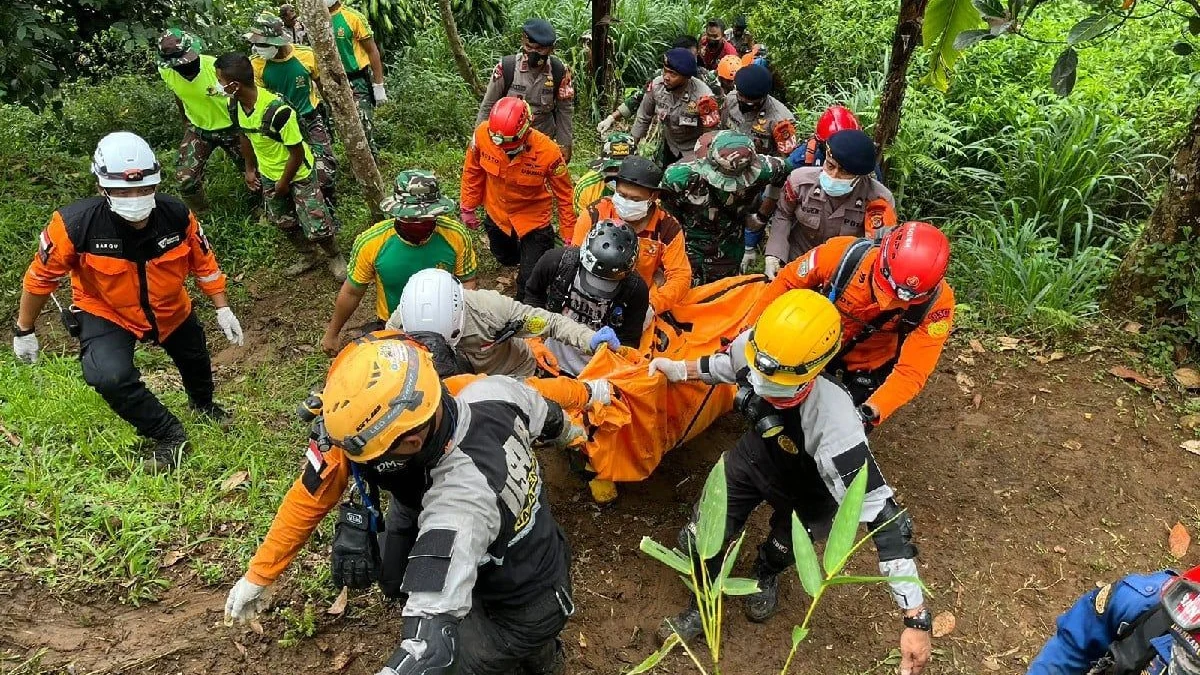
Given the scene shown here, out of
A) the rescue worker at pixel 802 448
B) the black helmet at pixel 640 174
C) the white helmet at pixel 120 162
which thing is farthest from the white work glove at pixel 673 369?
the white helmet at pixel 120 162

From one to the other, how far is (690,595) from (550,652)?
39.8 inches

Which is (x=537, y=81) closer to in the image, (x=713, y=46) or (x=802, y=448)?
(x=713, y=46)

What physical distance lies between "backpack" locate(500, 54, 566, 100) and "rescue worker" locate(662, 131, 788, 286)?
1.99m

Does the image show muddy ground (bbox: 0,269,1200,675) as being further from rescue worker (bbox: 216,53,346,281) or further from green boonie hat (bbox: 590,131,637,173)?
rescue worker (bbox: 216,53,346,281)

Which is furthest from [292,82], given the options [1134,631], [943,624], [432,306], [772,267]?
[1134,631]

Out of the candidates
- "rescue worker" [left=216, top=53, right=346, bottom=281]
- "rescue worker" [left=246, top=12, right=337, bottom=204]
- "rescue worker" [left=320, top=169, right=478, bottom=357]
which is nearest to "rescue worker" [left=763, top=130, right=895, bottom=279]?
"rescue worker" [left=320, top=169, right=478, bottom=357]

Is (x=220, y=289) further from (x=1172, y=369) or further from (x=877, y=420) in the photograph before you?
(x=1172, y=369)

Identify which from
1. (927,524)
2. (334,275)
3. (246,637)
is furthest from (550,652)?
(334,275)

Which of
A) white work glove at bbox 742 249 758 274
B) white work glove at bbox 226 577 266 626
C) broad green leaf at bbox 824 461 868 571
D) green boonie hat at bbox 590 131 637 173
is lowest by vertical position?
white work glove at bbox 742 249 758 274

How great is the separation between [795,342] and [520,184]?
305 cm

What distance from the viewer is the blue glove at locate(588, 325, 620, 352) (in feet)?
13.0

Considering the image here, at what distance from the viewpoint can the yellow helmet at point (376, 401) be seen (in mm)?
2186

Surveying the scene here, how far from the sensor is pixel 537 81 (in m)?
6.68

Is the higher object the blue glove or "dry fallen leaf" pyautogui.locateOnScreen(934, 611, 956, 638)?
the blue glove
